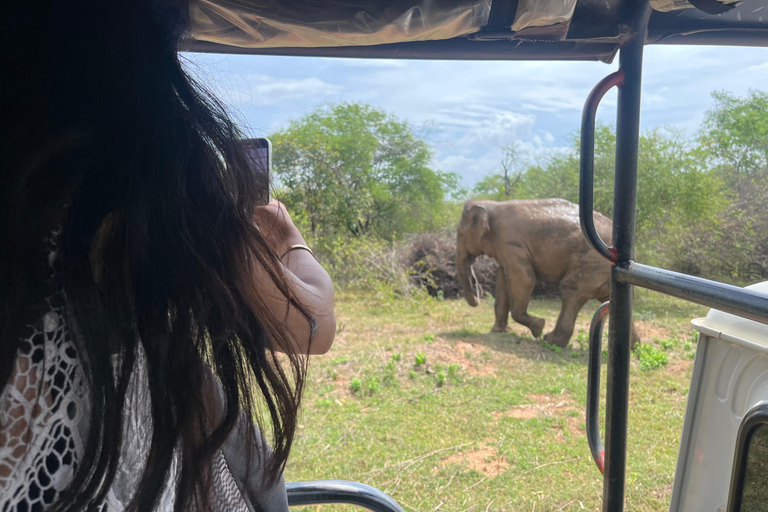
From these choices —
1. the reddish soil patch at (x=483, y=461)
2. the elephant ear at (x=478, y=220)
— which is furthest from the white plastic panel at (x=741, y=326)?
the elephant ear at (x=478, y=220)

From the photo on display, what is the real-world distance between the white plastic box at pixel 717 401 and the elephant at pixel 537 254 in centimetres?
481

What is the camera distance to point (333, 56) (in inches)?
47.7

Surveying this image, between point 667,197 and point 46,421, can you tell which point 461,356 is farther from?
point 667,197

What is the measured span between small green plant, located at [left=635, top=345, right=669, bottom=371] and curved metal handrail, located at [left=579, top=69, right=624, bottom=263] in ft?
13.2

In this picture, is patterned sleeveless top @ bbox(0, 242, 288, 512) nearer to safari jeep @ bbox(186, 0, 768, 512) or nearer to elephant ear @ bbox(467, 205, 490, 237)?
safari jeep @ bbox(186, 0, 768, 512)

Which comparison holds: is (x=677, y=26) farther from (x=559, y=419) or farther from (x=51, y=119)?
(x=559, y=419)

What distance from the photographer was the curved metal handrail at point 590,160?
1069 millimetres

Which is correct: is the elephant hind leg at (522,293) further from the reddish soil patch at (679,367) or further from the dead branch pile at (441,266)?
the dead branch pile at (441,266)

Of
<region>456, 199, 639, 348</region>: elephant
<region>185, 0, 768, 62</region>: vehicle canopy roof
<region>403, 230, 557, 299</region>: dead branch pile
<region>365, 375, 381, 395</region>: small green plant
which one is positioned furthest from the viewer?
<region>403, 230, 557, 299</region>: dead branch pile

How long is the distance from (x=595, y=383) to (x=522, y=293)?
488 centimetres

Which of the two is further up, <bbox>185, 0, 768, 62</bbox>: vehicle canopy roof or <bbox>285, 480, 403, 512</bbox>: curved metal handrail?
<bbox>185, 0, 768, 62</bbox>: vehicle canopy roof

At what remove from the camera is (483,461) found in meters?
3.13

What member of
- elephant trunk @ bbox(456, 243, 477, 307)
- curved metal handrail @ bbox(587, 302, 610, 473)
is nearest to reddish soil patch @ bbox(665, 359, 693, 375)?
elephant trunk @ bbox(456, 243, 477, 307)

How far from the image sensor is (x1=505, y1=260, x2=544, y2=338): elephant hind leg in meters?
5.97
